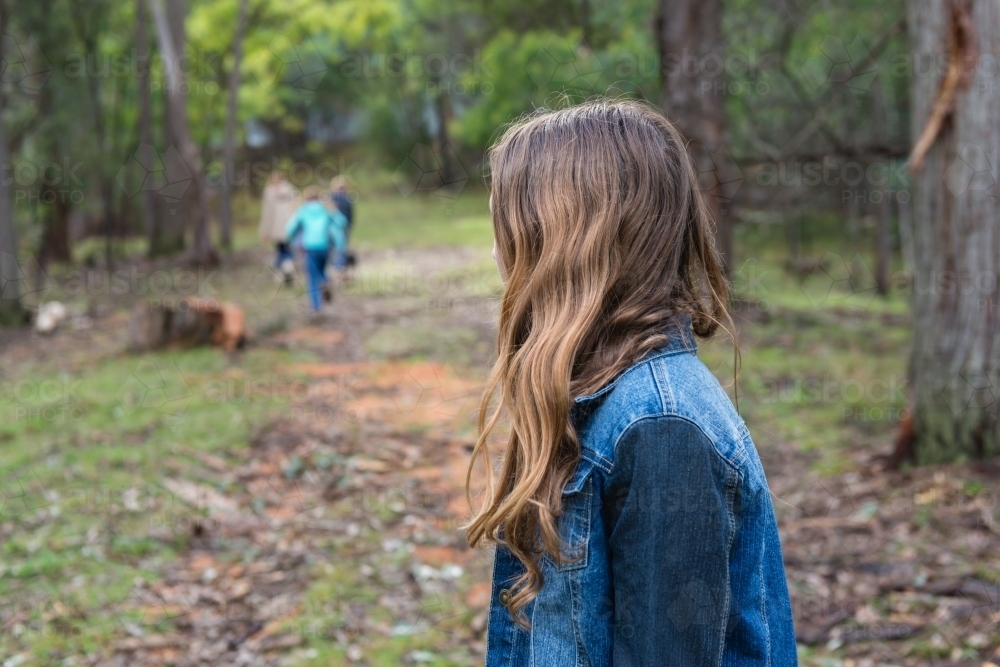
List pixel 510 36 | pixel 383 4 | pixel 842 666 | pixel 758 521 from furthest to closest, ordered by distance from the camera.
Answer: pixel 383 4
pixel 510 36
pixel 842 666
pixel 758 521

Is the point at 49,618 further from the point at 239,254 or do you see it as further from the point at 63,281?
the point at 239,254

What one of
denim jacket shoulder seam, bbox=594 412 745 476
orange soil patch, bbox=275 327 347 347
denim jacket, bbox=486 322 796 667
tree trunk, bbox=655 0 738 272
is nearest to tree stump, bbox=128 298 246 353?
orange soil patch, bbox=275 327 347 347

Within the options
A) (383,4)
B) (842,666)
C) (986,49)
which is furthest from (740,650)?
(383,4)

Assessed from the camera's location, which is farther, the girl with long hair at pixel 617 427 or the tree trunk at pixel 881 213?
the tree trunk at pixel 881 213

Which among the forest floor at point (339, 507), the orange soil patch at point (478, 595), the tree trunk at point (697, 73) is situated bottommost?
the orange soil patch at point (478, 595)

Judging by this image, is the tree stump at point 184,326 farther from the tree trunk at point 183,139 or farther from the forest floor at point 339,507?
the tree trunk at point 183,139

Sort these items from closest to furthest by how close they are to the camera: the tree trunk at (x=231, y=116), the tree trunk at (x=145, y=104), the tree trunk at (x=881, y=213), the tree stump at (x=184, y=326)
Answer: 1. the tree stump at (x=184, y=326)
2. the tree trunk at (x=881, y=213)
3. the tree trunk at (x=145, y=104)
4. the tree trunk at (x=231, y=116)

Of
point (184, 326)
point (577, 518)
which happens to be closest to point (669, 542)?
point (577, 518)

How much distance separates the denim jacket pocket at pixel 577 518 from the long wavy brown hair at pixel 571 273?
0.01 m

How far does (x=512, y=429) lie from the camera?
151 cm

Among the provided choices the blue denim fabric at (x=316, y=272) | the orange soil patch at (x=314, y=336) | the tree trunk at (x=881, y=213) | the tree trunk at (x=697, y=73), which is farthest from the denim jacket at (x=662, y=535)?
the tree trunk at (x=881, y=213)

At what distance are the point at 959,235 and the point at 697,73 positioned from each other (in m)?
4.48

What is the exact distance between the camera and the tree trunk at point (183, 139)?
16.2m

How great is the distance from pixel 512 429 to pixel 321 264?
1070 centimetres
